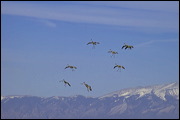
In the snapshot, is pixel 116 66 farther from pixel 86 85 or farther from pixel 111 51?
pixel 86 85

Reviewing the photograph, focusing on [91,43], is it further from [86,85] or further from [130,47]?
[86,85]

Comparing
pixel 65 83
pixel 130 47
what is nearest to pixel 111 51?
pixel 130 47

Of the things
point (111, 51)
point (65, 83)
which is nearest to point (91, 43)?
point (111, 51)

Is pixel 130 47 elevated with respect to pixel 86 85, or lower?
elevated

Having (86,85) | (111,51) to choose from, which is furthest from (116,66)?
(86,85)

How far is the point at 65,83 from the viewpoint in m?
50.5

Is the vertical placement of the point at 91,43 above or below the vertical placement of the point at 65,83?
above

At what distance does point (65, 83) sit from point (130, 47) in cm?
880

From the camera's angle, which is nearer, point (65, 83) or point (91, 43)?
point (65, 83)

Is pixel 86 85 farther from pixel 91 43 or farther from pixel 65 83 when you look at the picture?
pixel 91 43

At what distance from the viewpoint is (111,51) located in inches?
2163

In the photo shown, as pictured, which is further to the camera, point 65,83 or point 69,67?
point 69,67

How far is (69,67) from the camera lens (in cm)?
5409

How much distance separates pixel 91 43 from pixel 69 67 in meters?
4.03
